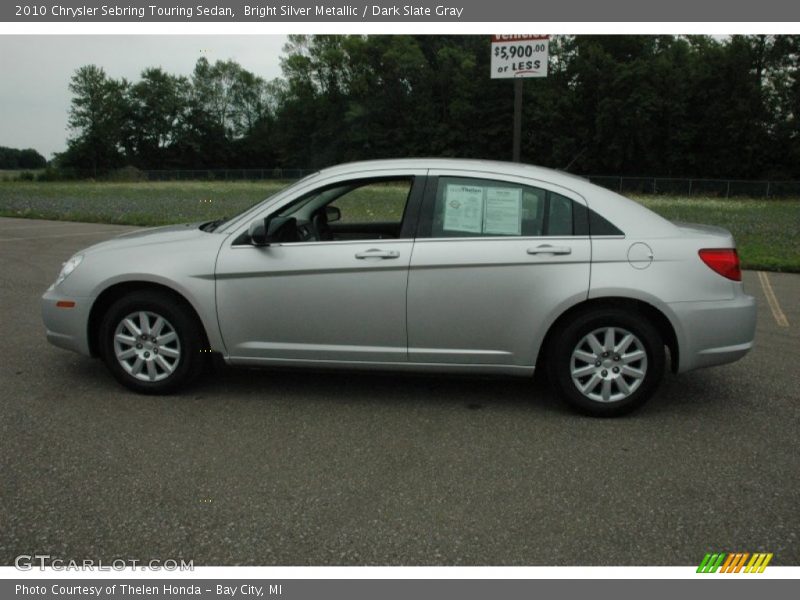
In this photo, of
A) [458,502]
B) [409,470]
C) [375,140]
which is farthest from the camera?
[375,140]

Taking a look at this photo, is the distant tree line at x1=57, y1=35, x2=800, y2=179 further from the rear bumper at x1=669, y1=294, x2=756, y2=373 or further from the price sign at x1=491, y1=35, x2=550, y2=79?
the rear bumper at x1=669, y1=294, x2=756, y2=373

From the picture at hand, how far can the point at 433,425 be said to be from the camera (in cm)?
458

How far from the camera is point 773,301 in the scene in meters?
8.59

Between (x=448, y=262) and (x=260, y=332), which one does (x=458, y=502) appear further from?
(x=260, y=332)

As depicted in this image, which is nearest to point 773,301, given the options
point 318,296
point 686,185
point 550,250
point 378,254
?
point 550,250

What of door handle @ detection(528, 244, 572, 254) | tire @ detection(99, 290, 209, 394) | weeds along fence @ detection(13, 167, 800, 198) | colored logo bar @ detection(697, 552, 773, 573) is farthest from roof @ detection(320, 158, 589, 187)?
weeds along fence @ detection(13, 167, 800, 198)

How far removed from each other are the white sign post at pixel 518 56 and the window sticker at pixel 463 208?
472 cm

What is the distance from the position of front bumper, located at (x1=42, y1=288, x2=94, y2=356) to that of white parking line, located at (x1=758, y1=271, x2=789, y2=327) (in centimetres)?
633

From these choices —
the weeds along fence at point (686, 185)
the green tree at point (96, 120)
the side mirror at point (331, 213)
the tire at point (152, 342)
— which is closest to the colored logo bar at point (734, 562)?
the tire at point (152, 342)

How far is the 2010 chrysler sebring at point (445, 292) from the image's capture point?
4.64m

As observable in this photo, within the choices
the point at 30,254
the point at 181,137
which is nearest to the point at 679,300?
the point at 30,254

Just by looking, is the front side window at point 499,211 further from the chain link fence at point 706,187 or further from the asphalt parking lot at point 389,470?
the chain link fence at point 706,187

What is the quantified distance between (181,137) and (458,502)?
98439 mm
